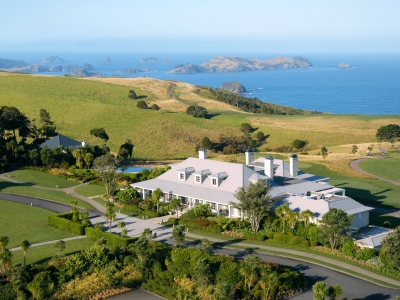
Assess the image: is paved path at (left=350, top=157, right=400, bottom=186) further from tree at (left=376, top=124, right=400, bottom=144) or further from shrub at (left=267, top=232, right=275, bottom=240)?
shrub at (left=267, top=232, right=275, bottom=240)

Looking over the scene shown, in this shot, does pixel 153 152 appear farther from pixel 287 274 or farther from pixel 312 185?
pixel 287 274

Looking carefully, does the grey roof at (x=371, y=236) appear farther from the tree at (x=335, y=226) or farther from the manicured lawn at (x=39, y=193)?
the manicured lawn at (x=39, y=193)

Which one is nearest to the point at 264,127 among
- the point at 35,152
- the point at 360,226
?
the point at 35,152

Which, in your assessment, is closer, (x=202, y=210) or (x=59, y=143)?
(x=202, y=210)

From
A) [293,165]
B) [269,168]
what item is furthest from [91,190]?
[293,165]

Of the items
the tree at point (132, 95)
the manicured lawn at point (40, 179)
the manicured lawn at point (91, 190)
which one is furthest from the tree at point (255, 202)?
the tree at point (132, 95)

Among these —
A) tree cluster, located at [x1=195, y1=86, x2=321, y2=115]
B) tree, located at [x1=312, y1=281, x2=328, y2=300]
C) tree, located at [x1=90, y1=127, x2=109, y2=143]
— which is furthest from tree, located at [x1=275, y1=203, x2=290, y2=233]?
tree cluster, located at [x1=195, y1=86, x2=321, y2=115]

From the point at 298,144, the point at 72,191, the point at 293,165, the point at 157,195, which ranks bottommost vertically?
the point at 298,144

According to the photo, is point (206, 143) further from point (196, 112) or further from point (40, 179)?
point (40, 179)
